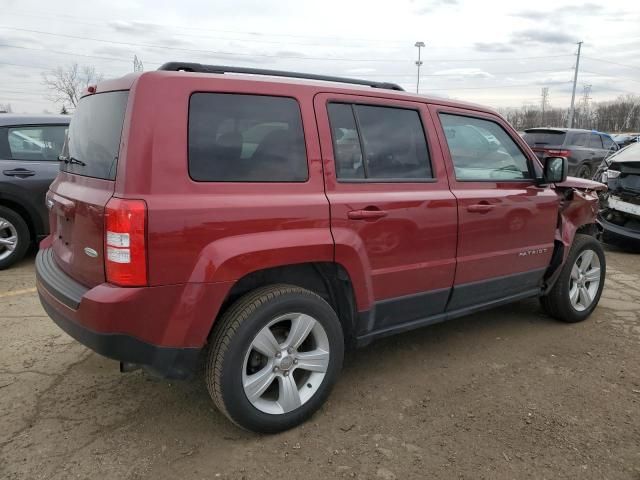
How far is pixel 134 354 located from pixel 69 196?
938 millimetres

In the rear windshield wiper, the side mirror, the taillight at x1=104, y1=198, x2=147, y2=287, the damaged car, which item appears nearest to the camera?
the taillight at x1=104, y1=198, x2=147, y2=287

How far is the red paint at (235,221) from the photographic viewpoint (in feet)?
7.44

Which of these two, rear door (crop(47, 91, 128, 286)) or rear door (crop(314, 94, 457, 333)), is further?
rear door (crop(314, 94, 457, 333))

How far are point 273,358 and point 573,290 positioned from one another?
2970 mm

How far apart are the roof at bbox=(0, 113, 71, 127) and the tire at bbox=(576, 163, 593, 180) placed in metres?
13.1

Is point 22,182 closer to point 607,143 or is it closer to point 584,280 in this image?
point 584,280

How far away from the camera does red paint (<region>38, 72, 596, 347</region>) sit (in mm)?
2268

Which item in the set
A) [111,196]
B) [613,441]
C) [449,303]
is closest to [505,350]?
[449,303]

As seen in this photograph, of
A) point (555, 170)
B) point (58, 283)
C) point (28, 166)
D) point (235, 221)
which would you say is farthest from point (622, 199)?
point (28, 166)

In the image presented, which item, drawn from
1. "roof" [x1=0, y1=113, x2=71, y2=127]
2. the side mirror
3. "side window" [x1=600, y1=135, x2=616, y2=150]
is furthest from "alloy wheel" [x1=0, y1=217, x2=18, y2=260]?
"side window" [x1=600, y1=135, x2=616, y2=150]

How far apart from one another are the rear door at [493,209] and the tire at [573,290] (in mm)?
296

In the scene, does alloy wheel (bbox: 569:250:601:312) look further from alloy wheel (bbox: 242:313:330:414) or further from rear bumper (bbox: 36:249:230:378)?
rear bumper (bbox: 36:249:230:378)

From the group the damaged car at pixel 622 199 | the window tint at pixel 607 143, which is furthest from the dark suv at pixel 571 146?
the damaged car at pixel 622 199

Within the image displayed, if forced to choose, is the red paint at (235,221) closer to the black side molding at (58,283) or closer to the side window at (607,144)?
the black side molding at (58,283)
